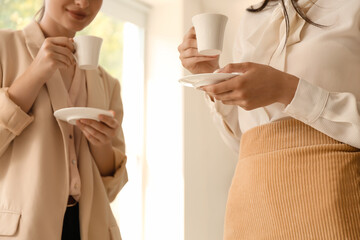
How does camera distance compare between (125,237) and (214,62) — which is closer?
(214,62)

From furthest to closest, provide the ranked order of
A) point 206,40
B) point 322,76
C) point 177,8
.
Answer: point 177,8, point 206,40, point 322,76

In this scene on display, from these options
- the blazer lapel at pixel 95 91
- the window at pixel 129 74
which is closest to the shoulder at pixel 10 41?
the blazer lapel at pixel 95 91

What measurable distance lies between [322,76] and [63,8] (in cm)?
81

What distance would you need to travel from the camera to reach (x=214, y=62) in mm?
1384

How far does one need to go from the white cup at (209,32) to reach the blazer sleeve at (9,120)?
515mm

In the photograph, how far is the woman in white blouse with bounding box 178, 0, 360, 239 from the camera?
1013 mm

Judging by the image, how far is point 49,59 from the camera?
130 cm

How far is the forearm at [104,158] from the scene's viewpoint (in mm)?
1464

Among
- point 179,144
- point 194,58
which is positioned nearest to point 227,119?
point 194,58

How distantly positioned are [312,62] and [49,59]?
0.70 metres

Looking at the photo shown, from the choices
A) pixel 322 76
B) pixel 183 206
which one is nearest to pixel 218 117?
pixel 322 76

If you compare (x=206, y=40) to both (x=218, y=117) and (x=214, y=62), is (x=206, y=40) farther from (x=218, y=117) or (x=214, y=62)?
(x=218, y=117)

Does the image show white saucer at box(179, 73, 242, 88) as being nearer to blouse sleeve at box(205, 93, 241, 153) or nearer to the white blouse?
the white blouse

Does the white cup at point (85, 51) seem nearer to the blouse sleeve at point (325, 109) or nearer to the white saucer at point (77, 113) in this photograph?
the white saucer at point (77, 113)
